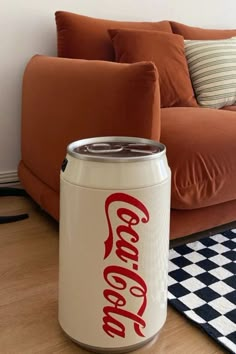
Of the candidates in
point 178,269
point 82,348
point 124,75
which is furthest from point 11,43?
point 82,348

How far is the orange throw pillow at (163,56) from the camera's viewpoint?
1688mm

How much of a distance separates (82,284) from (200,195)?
54 cm

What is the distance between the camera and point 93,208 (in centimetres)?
82

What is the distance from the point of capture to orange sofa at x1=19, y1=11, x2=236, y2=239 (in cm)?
114

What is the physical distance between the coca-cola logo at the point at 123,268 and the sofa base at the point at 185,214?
17.7 inches

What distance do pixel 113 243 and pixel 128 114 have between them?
43cm

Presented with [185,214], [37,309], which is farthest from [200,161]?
[37,309]

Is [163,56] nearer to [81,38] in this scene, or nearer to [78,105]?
[81,38]

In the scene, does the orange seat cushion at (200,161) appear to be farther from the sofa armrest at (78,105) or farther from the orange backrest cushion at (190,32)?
the orange backrest cushion at (190,32)

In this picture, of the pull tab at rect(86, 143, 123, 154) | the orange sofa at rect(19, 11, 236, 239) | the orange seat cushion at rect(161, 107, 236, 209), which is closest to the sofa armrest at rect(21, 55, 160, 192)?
the orange sofa at rect(19, 11, 236, 239)

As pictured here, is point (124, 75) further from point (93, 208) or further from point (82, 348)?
point (82, 348)

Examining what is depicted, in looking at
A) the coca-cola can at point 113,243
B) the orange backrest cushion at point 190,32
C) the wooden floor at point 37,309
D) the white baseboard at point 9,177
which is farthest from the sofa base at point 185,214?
the orange backrest cushion at point 190,32

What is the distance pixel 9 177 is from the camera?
75.0 inches

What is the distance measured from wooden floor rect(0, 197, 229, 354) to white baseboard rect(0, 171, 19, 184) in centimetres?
43
